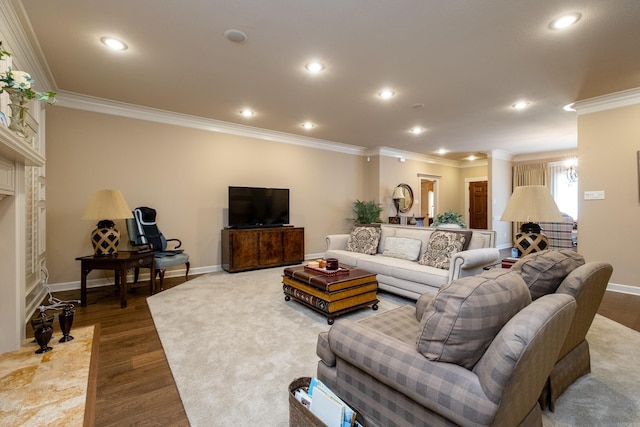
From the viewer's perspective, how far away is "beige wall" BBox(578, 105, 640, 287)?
12.8 feet

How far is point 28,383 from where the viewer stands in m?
1.83

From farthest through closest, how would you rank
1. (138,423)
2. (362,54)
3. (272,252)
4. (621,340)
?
(272,252) → (362,54) → (621,340) → (138,423)

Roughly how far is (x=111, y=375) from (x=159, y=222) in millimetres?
3094

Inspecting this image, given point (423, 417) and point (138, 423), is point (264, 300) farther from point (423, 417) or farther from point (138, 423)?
point (423, 417)

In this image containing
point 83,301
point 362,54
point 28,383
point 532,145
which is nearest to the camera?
point 28,383

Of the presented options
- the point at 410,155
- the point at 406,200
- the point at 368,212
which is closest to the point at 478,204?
the point at 406,200

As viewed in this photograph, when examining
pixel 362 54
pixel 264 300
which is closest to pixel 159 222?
pixel 264 300

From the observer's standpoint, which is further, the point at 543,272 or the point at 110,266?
the point at 110,266

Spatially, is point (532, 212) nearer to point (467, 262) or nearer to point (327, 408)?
point (467, 262)

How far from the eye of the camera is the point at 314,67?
3158 millimetres

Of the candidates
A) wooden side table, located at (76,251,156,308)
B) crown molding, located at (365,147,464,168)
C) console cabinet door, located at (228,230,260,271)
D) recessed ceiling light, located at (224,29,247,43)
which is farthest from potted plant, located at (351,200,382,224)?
recessed ceiling light, located at (224,29,247,43)

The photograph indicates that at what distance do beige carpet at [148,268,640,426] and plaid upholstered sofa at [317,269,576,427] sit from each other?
0.68 meters

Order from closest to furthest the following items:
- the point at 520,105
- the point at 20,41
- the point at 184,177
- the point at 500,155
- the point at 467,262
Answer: the point at 20,41, the point at 467,262, the point at 520,105, the point at 184,177, the point at 500,155

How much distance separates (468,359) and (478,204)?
9287 millimetres
